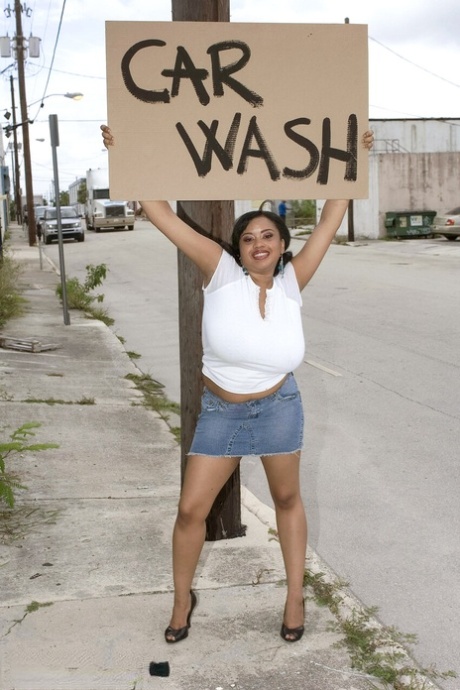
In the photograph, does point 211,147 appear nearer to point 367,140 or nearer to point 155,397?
point 367,140

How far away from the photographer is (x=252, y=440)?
3494 millimetres

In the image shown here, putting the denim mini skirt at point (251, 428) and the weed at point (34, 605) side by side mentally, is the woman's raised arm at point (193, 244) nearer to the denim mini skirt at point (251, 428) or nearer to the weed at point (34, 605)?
the denim mini skirt at point (251, 428)

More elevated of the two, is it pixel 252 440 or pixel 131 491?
pixel 252 440

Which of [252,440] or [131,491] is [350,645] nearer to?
[252,440]

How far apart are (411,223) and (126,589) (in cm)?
3457

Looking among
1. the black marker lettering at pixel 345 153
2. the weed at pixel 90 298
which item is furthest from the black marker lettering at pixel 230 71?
the weed at pixel 90 298

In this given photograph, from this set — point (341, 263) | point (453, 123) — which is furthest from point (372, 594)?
point (453, 123)

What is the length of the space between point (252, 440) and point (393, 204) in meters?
37.0

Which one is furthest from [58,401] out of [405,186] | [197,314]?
[405,186]

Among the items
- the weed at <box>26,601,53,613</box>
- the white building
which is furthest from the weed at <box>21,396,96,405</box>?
the white building

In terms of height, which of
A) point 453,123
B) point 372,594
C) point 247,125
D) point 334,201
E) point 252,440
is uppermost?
point 453,123

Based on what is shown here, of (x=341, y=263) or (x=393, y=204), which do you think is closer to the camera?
(x=341, y=263)

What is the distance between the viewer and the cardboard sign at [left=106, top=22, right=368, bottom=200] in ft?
12.2

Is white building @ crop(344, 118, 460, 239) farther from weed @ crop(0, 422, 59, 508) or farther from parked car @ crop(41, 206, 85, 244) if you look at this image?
weed @ crop(0, 422, 59, 508)
